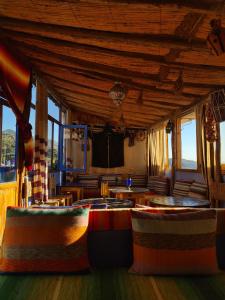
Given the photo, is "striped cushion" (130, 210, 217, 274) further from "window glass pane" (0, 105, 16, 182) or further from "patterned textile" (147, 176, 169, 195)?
"patterned textile" (147, 176, 169, 195)

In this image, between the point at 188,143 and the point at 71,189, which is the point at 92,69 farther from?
the point at 71,189

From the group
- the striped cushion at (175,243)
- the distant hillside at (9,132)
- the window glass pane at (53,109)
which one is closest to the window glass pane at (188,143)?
the window glass pane at (53,109)

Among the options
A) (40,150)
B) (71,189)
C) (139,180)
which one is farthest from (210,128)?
(139,180)

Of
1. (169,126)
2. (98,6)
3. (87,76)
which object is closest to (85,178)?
(169,126)

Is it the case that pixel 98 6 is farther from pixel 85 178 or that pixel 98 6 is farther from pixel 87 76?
pixel 85 178

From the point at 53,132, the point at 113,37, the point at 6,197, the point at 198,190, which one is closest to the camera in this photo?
the point at 113,37

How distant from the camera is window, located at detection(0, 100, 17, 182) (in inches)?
152

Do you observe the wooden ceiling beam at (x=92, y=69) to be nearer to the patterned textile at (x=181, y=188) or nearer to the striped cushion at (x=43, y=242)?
the patterned textile at (x=181, y=188)

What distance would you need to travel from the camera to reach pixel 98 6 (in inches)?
102

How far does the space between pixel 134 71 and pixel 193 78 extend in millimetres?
1022

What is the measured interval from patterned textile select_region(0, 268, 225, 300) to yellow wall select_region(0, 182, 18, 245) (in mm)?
2076

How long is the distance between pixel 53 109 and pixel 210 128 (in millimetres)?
4205

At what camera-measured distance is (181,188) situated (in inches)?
241

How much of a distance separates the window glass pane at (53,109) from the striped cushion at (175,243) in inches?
212
